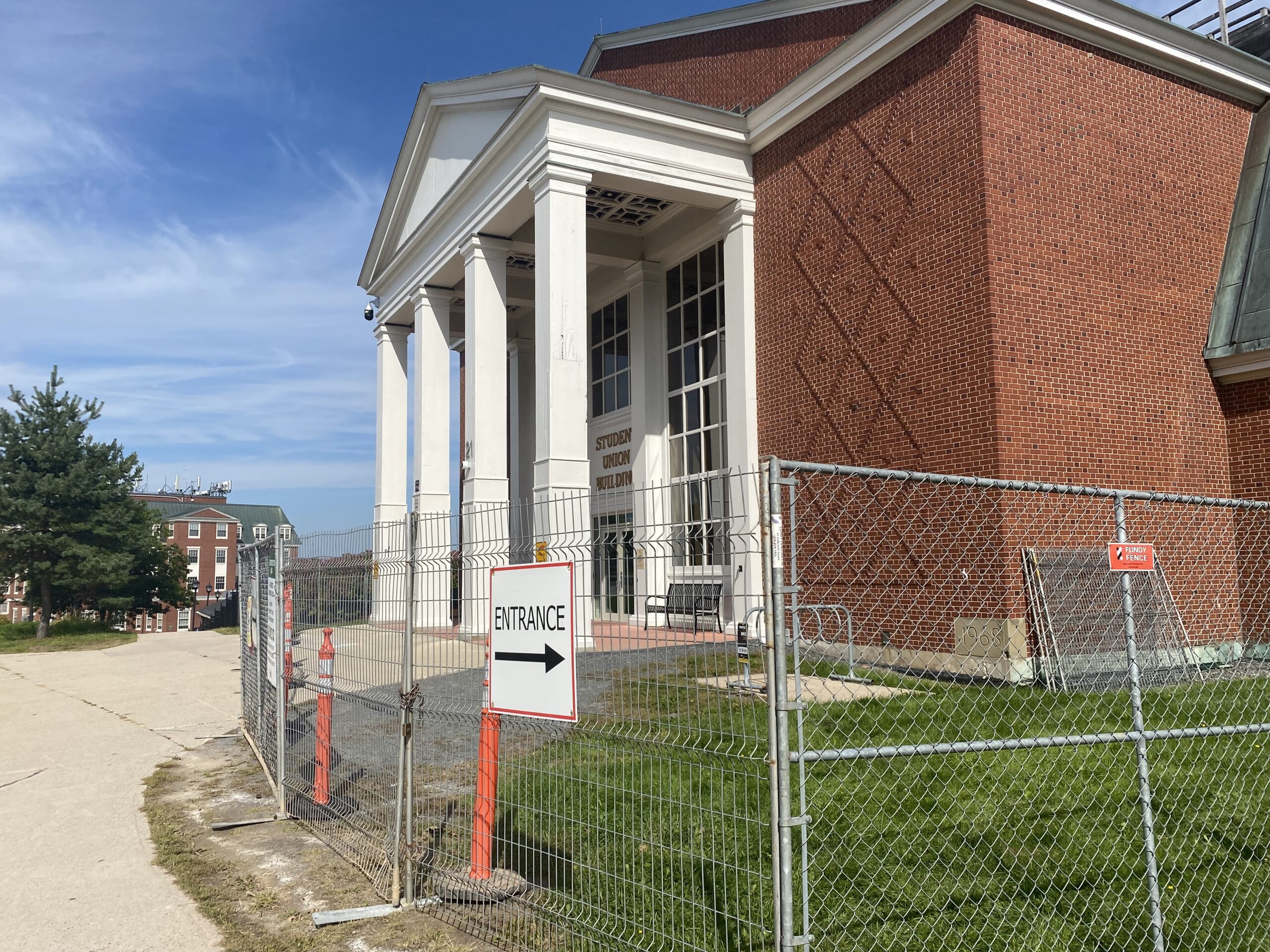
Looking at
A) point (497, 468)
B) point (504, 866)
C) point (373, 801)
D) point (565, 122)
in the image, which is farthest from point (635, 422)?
point (504, 866)

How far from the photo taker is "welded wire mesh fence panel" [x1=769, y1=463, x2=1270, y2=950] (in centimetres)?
428

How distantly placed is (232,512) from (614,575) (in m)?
114

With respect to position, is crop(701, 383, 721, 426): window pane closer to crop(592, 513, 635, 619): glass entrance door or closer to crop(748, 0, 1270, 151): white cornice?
crop(748, 0, 1270, 151): white cornice

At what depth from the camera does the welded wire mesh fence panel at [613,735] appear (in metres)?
3.62

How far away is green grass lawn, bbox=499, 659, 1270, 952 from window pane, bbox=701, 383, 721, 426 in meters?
10.6

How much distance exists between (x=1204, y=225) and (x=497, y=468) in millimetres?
11416

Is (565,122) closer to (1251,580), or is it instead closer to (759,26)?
(759,26)

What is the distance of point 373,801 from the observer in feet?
22.3

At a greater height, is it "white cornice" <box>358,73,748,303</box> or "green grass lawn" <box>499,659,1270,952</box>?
"white cornice" <box>358,73,748,303</box>

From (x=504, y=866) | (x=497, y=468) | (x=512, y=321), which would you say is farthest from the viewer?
(x=512, y=321)

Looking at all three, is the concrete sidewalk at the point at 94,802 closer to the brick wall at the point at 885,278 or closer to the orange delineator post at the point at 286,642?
the orange delineator post at the point at 286,642

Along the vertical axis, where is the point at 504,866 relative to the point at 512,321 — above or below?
below

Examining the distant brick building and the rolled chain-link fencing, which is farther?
the distant brick building

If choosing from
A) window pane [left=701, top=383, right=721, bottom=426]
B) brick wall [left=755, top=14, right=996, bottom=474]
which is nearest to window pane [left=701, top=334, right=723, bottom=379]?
window pane [left=701, top=383, right=721, bottom=426]
